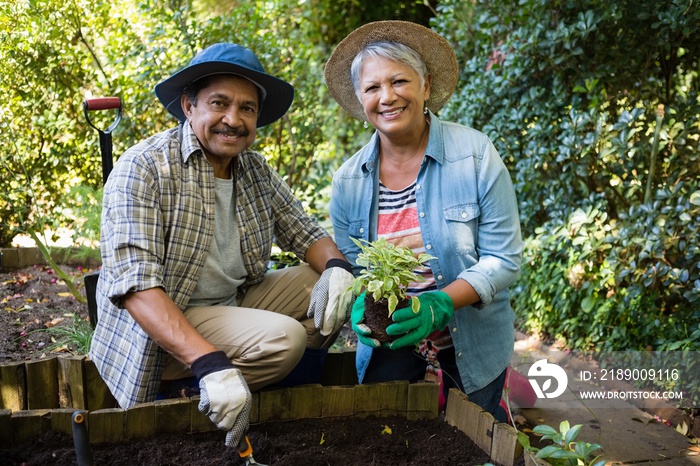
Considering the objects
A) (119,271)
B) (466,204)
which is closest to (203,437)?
(119,271)

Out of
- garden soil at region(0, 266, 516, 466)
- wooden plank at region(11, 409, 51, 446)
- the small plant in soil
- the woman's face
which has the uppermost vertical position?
the woman's face

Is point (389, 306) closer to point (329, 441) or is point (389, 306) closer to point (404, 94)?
point (329, 441)

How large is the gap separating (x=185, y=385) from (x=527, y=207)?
2543mm

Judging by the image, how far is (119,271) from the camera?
203 cm

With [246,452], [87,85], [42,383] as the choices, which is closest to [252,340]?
[246,452]

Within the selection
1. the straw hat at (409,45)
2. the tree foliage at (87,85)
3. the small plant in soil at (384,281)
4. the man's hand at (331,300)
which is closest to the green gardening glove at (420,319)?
the small plant in soil at (384,281)

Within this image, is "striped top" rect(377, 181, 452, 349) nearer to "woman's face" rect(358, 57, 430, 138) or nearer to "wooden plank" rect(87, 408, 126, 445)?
"woman's face" rect(358, 57, 430, 138)

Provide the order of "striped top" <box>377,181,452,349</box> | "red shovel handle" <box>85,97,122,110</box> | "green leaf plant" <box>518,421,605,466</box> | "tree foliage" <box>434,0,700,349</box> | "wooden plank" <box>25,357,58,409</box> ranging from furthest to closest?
"tree foliage" <box>434,0,700,349</box> < "red shovel handle" <box>85,97,122,110</box> < "striped top" <box>377,181,452,349</box> < "wooden plank" <box>25,357,58,409</box> < "green leaf plant" <box>518,421,605,466</box>

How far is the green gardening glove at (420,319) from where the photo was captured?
2051mm

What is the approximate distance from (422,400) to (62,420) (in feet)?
3.77

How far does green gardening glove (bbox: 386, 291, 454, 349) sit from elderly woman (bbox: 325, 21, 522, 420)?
0.09 m

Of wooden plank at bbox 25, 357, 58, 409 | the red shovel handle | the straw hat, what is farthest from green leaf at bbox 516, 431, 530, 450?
the red shovel handle

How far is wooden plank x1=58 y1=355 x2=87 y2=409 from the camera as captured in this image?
2371 millimetres

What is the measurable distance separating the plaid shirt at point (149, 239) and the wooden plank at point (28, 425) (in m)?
0.37
